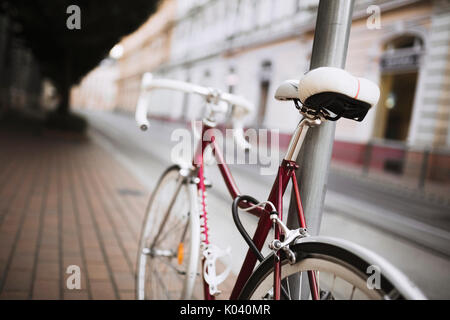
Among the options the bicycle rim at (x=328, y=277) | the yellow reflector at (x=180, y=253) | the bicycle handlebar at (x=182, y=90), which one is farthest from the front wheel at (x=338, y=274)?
the bicycle handlebar at (x=182, y=90)

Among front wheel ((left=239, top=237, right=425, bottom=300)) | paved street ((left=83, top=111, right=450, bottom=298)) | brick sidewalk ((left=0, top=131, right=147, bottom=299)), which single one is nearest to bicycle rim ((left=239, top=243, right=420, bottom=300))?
front wheel ((left=239, top=237, right=425, bottom=300))

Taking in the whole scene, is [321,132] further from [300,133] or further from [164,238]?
[164,238]

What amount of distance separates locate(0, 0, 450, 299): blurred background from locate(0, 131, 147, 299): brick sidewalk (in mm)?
20

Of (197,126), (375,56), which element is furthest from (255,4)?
(197,126)

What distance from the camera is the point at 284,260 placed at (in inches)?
48.3

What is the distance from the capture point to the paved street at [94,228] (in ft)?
9.09

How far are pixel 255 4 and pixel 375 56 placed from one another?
37.7 ft

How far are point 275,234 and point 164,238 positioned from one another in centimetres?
117

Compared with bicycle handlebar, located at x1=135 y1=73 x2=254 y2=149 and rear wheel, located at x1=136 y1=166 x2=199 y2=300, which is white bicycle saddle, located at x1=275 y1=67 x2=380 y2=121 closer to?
bicycle handlebar, located at x1=135 y1=73 x2=254 y2=149

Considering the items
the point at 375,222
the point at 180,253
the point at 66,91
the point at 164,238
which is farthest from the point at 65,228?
the point at 66,91

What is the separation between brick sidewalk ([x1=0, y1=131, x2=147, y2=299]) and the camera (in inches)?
105

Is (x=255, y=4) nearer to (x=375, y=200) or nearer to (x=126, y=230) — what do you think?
(x=375, y=200)

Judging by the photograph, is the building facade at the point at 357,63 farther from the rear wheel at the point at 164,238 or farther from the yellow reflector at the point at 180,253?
the yellow reflector at the point at 180,253

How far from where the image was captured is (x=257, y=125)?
2220 centimetres
